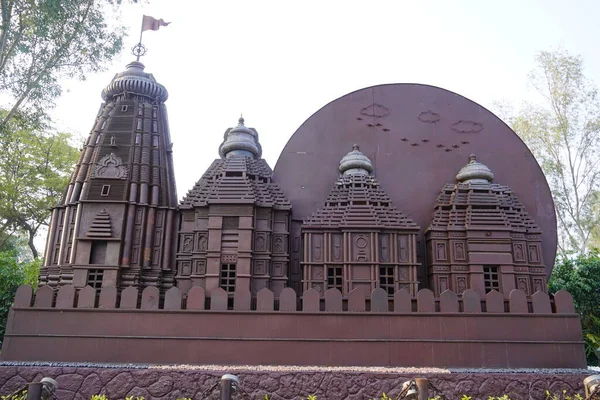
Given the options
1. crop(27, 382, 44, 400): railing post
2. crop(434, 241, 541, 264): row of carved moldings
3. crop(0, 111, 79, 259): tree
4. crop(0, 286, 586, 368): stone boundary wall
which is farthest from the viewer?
crop(0, 111, 79, 259): tree

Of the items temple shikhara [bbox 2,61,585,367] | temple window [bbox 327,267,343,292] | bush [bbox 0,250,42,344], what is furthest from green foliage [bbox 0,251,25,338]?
temple window [bbox 327,267,343,292]

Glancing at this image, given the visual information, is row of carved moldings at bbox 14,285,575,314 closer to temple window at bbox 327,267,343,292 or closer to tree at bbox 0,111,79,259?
temple window at bbox 327,267,343,292

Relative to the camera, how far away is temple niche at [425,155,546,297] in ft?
40.0

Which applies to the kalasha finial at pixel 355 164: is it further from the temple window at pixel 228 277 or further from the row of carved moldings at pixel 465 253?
the temple window at pixel 228 277

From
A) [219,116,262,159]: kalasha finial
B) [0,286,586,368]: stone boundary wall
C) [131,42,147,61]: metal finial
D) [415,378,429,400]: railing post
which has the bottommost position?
[415,378,429,400]: railing post

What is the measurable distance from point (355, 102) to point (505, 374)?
10.1 m

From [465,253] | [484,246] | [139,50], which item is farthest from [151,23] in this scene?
[484,246]

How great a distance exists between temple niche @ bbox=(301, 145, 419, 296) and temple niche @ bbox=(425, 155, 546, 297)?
1031 mm

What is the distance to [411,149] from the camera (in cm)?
1553

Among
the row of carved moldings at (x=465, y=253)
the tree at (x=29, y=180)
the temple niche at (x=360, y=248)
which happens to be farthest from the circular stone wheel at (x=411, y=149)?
the tree at (x=29, y=180)

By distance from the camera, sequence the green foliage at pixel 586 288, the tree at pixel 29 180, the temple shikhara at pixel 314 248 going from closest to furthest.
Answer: the temple shikhara at pixel 314 248, the green foliage at pixel 586 288, the tree at pixel 29 180

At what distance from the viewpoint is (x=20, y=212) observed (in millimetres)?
25078

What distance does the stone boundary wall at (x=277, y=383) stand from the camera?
8.97 m

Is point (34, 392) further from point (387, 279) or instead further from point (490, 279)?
point (490, 279)
